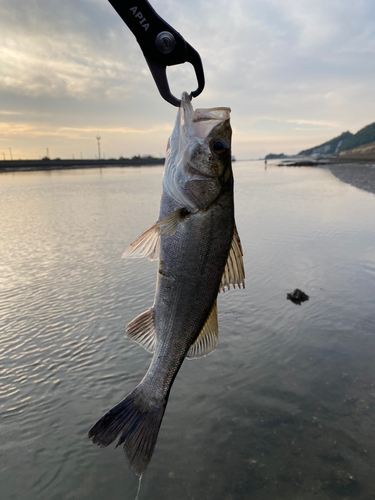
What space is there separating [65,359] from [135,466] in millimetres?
3538

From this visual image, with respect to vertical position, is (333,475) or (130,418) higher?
(130,418)

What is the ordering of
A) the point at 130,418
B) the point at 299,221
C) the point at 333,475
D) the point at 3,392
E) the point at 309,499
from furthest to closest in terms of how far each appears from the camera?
the point at 299,221 < the point at 3,392 < the point at 333,475 < the point at 309,499 < the point at 130,418

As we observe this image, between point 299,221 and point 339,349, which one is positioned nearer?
point 339,349

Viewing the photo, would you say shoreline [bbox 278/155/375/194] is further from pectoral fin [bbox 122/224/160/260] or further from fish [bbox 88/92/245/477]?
pectoral fin [bbox 122/224/160/260]

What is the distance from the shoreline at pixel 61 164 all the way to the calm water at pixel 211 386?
9760 centimetres

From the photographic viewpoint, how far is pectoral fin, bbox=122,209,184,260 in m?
2.45

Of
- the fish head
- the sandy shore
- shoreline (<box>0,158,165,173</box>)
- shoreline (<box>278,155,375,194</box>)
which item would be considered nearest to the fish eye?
the fish head

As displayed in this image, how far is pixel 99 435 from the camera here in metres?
2.42

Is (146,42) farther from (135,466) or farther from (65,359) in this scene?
(65,359)

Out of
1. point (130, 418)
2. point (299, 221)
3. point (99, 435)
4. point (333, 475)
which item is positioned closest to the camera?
point (99, 435)

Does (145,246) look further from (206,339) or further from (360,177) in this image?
(360,177)

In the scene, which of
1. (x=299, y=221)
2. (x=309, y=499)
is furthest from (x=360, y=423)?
(x=299, y=221)

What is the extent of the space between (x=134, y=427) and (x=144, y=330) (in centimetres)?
71

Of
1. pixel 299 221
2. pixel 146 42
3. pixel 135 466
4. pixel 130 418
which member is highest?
pixel 146 42
